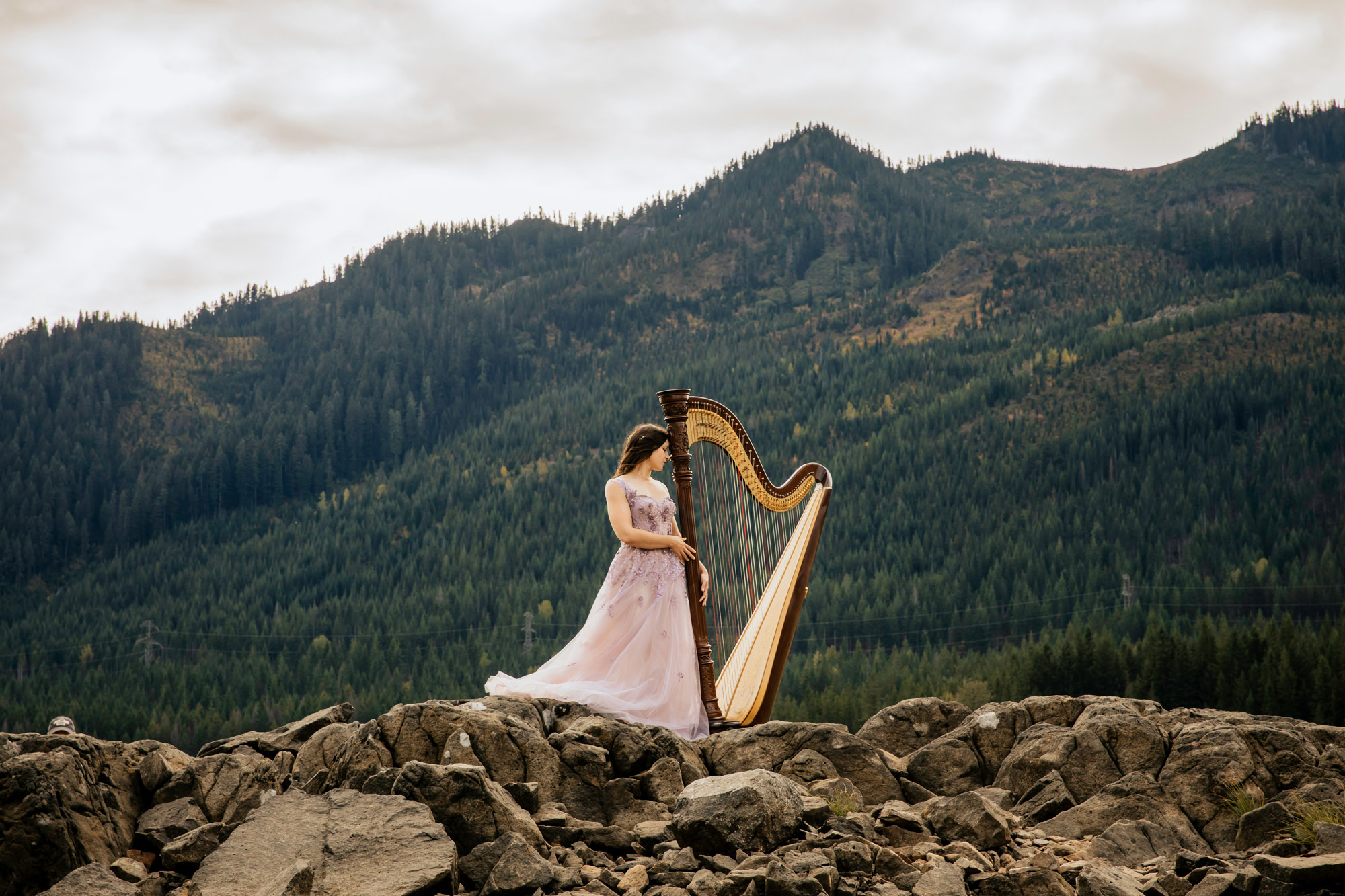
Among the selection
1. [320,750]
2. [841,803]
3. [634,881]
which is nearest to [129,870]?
[320,750]

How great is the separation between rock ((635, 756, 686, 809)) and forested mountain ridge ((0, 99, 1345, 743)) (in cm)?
3473

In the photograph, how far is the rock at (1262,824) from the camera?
254 inches

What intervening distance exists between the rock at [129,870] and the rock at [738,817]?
262 centimetres

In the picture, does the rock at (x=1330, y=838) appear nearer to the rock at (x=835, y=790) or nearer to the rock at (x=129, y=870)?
the rock at (x=835, y=790)

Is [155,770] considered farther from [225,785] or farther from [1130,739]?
[1130,739]

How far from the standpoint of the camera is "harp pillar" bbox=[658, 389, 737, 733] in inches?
329

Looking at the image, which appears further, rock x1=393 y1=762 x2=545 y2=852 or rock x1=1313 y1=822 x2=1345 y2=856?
rock x1=393 y1=762 x2=545 y2=852

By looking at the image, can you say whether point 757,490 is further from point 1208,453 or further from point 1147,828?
point 1208,453

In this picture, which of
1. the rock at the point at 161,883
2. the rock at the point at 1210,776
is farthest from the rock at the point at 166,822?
the rock at the point at 1210,776

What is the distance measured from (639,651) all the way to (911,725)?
2.17m

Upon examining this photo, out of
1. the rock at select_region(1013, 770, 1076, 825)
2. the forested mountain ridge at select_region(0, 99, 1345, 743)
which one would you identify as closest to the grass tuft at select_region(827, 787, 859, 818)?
the rock at select_region(1013, 770, 1076, 825)

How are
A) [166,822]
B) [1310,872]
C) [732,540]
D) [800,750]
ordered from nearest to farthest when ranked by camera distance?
[1310,872], [166,822], [800,750], [732,540]

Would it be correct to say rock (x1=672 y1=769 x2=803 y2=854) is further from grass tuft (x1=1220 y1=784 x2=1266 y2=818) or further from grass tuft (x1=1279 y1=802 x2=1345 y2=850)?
grass tuft (x1=1220 y1=784 x2=1266 y2=818)

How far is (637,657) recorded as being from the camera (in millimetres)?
8656
